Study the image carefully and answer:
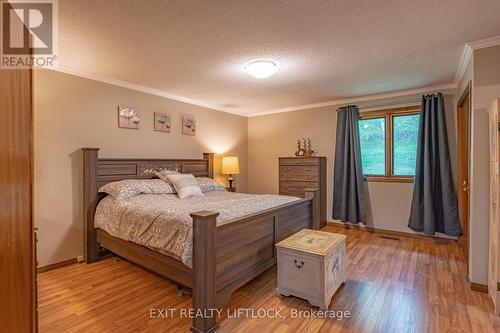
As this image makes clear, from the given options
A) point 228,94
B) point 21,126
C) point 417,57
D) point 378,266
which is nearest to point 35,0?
point 21,126

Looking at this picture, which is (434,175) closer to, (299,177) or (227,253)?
(299,177)

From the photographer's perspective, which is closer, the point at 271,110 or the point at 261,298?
the point at 261,298

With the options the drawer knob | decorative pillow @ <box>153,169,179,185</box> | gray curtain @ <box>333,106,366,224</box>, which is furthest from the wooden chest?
gray curtain @ <box>333,106,366,224</box>

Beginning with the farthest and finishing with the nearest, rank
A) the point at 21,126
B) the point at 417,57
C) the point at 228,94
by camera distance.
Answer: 1. the point at 228,94
2. the point at 417,57
3. the point at 21,126

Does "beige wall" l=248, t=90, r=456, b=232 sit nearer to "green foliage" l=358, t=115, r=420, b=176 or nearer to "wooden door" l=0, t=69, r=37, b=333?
"green foliage" l=358, t=115, r=420, b=176

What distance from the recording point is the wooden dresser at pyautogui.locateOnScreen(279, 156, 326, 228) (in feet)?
15.0

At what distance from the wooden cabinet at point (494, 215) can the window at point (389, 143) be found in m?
1.86

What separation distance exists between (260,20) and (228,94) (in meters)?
2.23

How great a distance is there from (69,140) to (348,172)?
4126mm

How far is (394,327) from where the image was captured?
186 centimetres

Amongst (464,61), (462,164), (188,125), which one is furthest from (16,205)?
(462,164)

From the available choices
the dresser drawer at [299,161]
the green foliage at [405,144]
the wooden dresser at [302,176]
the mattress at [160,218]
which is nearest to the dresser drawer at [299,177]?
the wooden dresser at [302,176]

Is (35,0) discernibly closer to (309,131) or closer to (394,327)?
(394,327)

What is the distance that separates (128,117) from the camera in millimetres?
3611
